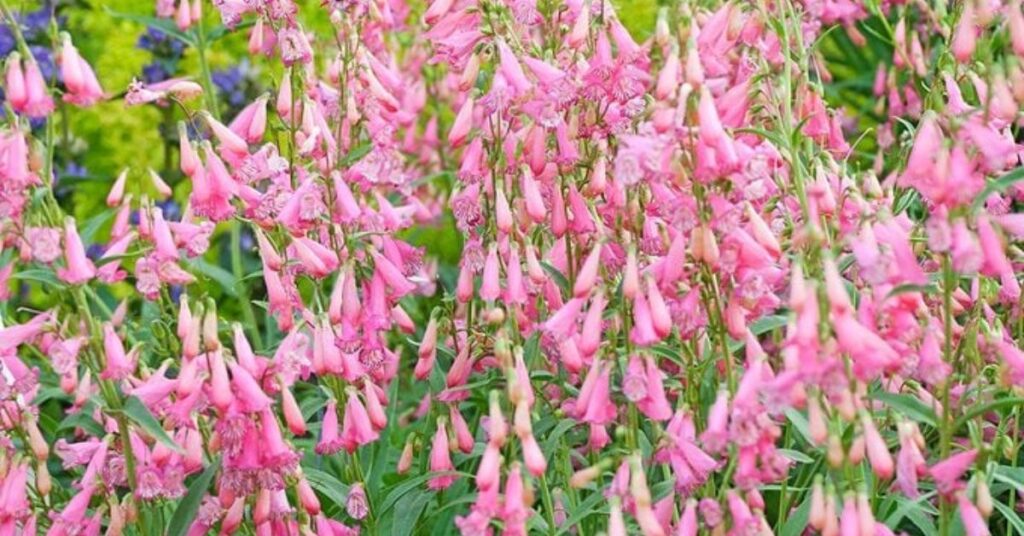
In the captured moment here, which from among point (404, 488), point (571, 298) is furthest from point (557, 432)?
point (404, 488)

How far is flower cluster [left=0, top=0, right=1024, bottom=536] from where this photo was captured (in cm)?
321

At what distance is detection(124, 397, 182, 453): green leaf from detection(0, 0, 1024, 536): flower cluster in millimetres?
14

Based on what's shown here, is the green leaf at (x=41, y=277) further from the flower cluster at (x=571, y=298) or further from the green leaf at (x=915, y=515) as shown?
the green leaf at (x=915, y=515)

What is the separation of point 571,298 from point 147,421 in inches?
42.7

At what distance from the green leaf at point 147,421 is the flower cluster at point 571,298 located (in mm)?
14

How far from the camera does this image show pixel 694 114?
3.27 meters

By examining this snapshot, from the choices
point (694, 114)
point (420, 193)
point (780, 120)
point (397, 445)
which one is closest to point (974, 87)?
point (780, 120)

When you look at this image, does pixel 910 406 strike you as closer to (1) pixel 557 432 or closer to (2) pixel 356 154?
(1) pixel 557 432

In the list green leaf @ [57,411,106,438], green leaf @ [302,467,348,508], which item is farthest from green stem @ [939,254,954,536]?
green leaf @ [57,411,106,438]

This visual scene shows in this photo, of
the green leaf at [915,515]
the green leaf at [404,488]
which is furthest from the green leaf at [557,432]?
the green leaf at [915,515]

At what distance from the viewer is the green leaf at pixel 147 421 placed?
3600mm

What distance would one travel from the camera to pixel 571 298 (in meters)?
4.03

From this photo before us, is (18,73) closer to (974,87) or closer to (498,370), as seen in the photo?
(498,370)

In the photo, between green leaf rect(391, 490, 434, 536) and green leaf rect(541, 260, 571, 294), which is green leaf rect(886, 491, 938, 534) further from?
green leaf rect(391, 490, 434, 536)
